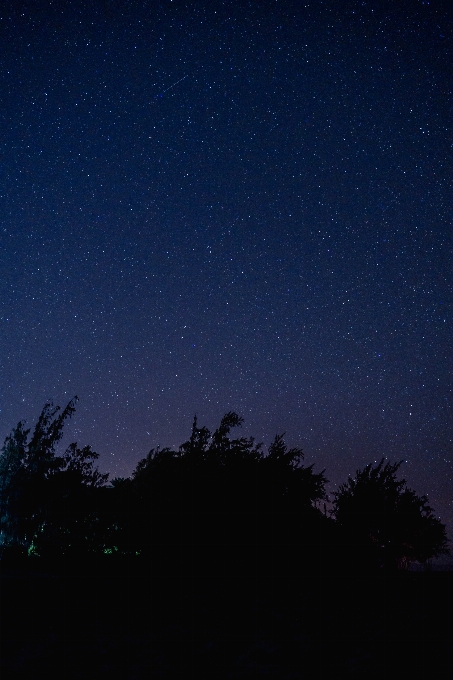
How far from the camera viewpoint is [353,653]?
548cm

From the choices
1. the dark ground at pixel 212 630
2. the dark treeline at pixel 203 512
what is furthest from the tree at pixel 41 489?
the dark ground at pixel 212 630

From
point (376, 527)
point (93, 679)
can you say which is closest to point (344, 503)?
point (376, 527)

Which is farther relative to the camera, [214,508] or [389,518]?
[389,518]

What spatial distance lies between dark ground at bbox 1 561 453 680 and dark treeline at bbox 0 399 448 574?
233 cm

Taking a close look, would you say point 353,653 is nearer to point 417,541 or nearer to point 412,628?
point 412,628

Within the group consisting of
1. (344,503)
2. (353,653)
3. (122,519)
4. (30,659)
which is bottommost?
(30,659)

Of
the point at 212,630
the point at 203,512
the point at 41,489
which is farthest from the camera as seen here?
the point at 41,489

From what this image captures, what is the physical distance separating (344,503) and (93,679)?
21773 mm

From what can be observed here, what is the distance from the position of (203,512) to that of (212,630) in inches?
256

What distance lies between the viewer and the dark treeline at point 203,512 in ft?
43.2

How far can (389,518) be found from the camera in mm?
23734

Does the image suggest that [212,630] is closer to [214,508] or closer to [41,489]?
[214,508]

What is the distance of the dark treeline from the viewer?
43.2 ft

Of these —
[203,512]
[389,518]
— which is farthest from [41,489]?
[389,518]
